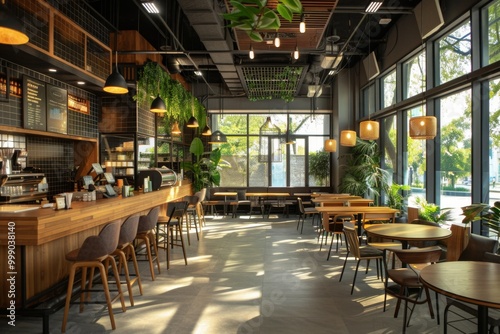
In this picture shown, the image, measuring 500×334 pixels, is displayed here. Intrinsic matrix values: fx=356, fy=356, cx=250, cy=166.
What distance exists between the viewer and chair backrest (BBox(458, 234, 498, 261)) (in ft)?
10.4

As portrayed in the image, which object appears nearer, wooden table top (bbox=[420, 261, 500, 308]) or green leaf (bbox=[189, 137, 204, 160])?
wooden table top (bbox=[420, 261, 500, 308])

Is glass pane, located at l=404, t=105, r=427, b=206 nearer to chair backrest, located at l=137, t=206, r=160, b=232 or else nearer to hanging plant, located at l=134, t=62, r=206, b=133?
chair backrest, located at l=137, t=206, r=160, b=232

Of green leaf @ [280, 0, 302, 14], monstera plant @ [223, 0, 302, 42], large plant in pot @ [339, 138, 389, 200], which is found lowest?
large plant in pot @ [339, 138, 389, 200]

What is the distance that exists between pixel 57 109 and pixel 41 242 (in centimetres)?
354

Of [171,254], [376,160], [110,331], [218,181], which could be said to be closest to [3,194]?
[171,254]

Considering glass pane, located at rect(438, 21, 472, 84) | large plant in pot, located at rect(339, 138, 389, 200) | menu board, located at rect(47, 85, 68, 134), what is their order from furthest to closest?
large plant in pot, located at rect(339, 138, 389, 200)
menu board, located at rect(47, 85, 68, 134)
glass pane, located at rect(438, 21, 472, 84)

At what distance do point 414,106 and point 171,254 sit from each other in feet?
17.0

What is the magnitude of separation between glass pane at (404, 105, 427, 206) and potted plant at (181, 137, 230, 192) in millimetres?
5401

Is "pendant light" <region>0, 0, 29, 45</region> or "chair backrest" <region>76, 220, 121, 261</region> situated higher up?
"pendant light" <region>0, 0, 29, 45</region>

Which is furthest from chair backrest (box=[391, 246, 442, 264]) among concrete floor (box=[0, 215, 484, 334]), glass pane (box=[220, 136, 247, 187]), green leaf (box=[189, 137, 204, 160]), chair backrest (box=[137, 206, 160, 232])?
glass pane (box=[220, 136, 247, 187])

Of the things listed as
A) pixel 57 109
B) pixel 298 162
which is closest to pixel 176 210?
pixel 57 109

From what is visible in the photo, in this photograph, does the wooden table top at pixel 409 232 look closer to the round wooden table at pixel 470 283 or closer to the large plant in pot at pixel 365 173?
the round wooden table at pixel 470 283

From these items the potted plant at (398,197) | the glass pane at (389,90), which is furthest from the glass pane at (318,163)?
the potted plant at (398,197)

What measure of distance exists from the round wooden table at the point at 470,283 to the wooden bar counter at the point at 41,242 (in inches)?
123
